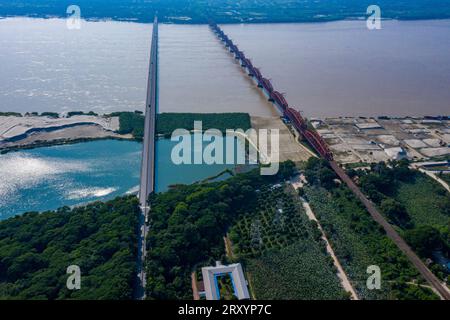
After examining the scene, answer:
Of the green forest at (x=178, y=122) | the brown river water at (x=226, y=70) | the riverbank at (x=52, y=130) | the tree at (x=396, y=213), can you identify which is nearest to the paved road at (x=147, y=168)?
the green forest at (x=178, y=122)

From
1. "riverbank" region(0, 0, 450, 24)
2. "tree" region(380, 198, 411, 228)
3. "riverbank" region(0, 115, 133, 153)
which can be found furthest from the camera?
"riverbank" region(0, 0, 450, 24)

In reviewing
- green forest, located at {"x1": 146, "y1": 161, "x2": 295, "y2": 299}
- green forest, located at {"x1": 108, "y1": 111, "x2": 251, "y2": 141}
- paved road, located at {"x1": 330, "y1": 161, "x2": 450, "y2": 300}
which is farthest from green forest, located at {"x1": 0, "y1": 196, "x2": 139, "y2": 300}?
paved road, located at {"x1": 330, "y1": 161, "x2": 450, "y2": 300}

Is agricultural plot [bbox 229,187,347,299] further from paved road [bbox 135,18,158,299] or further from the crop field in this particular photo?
the crop field

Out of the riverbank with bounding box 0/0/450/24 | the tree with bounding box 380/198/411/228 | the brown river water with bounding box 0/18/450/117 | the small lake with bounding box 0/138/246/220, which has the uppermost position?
the riverbank with bounding box 0/0/450/24

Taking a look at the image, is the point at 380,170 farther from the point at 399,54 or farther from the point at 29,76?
the point at 29,76

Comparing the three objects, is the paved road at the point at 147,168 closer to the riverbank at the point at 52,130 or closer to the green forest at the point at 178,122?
the green forest at the point at 178,122

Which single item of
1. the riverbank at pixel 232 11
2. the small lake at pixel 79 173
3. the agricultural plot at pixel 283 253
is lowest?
the agricultural plot at pixel 283 253
